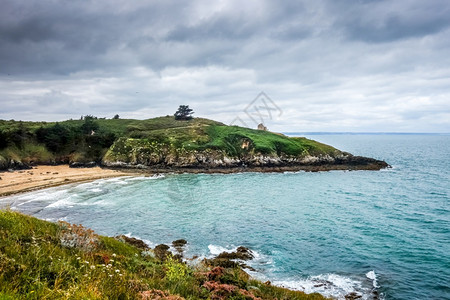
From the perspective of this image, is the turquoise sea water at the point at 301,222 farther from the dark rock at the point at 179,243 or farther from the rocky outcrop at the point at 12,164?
the rocky outcrop at the point at 12,164

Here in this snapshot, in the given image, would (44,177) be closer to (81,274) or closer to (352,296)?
(81,274)

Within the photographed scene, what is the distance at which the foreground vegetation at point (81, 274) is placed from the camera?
6.04 m

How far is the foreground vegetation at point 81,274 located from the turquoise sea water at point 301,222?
6.99 metres

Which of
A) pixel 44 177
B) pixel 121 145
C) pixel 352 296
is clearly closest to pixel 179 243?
pixel 352 296

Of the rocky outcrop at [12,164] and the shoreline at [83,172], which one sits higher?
the rocky outcrop at [12,164]

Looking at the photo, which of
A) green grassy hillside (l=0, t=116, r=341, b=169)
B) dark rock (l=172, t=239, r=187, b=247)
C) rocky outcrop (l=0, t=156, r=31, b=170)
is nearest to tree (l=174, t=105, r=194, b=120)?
green grassy hillside (l=0, t=116, r=341, b=169)

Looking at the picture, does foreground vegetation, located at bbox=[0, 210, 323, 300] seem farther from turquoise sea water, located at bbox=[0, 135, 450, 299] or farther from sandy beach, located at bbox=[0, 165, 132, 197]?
sandy beach, located at bbox=[0, 165, 132, 197]

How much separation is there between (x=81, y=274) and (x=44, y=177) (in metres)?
59.7

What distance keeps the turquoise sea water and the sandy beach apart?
444cm

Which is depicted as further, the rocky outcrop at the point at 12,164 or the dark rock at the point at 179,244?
the rocky outcrop at the point at 12,164

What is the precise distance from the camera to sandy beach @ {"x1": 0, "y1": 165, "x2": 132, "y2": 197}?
47.2 m

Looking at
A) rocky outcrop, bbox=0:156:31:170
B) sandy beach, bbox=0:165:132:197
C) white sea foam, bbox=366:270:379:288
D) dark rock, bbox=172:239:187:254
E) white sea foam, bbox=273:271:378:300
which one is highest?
rocky outcrop, bbox=0:156:31:170

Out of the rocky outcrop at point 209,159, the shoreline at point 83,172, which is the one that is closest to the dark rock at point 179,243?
the shoreline at point 83,172

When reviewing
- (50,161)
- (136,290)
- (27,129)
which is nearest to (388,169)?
(136,290)
